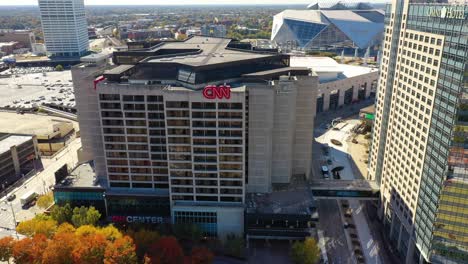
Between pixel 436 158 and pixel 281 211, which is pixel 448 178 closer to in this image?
pixel 436 158

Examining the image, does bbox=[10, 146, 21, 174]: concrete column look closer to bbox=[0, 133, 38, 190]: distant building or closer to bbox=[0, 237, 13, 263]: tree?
bbox=[0, 133, 38, 190]: distant building

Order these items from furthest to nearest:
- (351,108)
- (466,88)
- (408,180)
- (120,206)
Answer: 1. (351,108)
2. (120,206)
3. (408,180)
4. (466,88)

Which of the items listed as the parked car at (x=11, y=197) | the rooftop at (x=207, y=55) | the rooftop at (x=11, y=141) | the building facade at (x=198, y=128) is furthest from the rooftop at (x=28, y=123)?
the rooftop at (x=207, y=55)

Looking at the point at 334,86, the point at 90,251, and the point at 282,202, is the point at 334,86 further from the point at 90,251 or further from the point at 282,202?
the point at 90,251

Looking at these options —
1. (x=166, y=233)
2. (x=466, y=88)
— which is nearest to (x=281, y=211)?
(x=166, y=233)

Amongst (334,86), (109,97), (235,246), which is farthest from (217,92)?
(334,86)

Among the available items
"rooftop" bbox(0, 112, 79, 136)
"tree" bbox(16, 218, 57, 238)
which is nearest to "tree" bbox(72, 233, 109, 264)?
"tree" bbox(16, 218, 57, 238)
